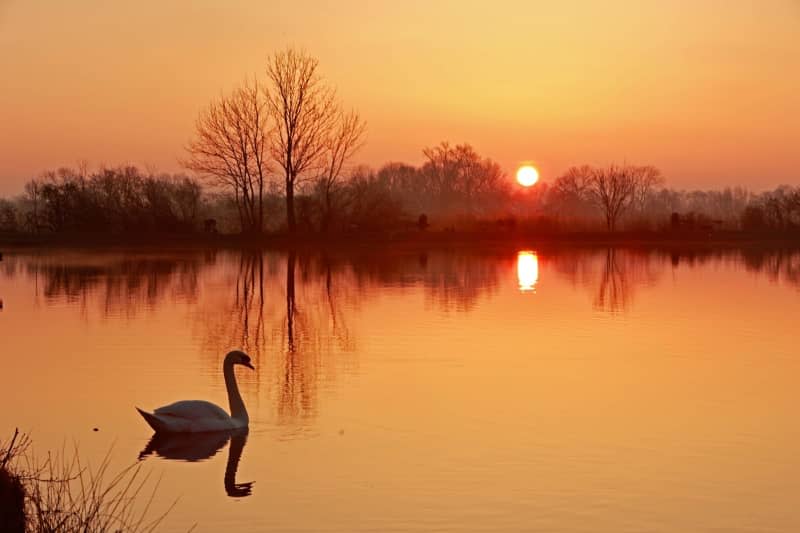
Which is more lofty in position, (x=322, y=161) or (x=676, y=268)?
(x=322, y=161)

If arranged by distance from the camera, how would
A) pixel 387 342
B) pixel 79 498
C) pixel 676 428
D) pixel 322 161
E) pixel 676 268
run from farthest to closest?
pixel 322 161
pixel 676 268
pixel 387 342
pixel 676 428
pixel 79 498

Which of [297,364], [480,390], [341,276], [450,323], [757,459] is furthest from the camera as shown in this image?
[341,276]

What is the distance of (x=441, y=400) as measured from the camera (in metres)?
12.2

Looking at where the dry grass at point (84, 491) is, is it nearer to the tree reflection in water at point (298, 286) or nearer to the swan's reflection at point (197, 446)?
the swan's reflection at point (197, 446)

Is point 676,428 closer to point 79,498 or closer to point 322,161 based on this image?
point 79,498

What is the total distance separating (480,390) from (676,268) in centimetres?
2416

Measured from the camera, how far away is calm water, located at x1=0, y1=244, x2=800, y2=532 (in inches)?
329

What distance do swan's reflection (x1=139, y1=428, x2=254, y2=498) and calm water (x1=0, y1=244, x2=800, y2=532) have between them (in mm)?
46

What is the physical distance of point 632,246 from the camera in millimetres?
56969

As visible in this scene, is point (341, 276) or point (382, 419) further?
point (341, 276)

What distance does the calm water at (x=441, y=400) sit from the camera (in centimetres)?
837

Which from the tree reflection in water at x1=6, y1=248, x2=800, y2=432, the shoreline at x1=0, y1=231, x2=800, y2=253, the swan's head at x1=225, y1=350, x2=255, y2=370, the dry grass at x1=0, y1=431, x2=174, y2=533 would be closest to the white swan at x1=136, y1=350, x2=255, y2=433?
the tree reflection in water at x1=6, y1=248, x2=800, y2=432

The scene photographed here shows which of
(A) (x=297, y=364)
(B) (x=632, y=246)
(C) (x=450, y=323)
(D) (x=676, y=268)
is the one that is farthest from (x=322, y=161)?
(A) (x=297, y=364)

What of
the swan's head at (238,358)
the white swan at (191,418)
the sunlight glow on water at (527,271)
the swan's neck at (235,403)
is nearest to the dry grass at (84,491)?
the white swan at (191,418)
